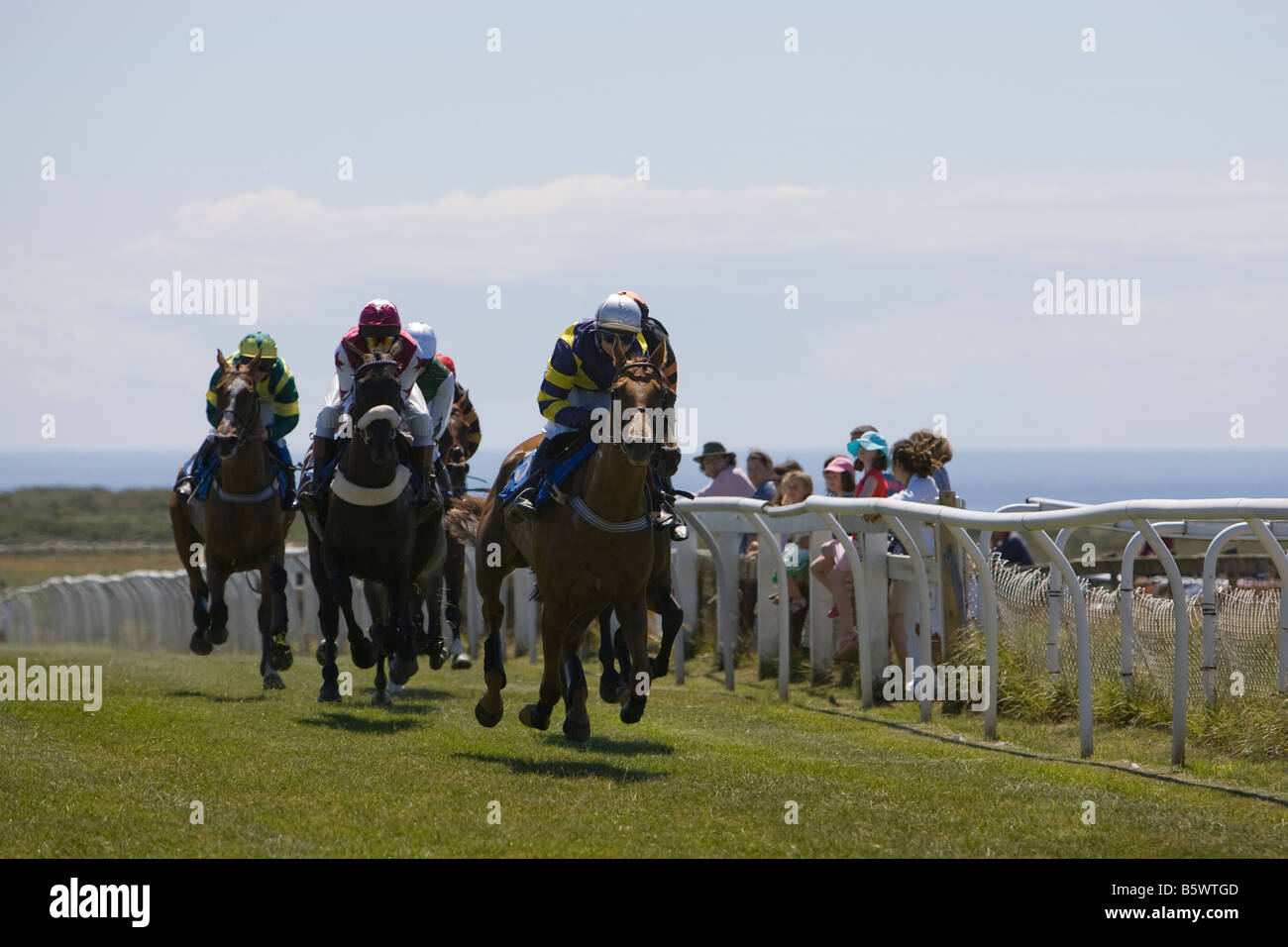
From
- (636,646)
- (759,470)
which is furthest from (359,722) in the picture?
(759,470)

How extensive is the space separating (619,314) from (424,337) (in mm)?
3006

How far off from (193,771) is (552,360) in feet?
9.04

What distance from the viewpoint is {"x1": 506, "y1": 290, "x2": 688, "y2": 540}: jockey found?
843cm

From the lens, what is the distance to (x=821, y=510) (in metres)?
11.0

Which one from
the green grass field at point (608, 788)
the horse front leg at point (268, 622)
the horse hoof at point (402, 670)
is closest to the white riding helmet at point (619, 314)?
the green grass field at point (608, 788)

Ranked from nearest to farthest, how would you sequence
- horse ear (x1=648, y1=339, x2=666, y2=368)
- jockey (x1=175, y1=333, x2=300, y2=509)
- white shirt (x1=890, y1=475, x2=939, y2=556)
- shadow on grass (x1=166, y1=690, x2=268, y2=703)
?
1. horse ear (x1=648, y1=339, x2=666, y2=368)
2. white shirt (x1=890, y1=475, x2=939, y2=556)
3. shadow on grass (x1=166, y1=690, x2=268, y2=703)
4. jockey (x1=175, y1=333, x2=300, y2=509)

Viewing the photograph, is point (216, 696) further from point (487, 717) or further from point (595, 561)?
point (595, 561)

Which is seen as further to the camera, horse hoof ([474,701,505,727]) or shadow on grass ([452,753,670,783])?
horse hoof ([474,701,505,727])

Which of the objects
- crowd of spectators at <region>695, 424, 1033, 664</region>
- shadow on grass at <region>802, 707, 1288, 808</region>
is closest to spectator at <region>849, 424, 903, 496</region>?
crowd of spectators at <region>695, 424, 1033, 664</region>

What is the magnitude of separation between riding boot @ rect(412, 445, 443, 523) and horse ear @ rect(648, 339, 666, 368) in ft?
8.25

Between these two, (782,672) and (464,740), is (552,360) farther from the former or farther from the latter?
(782,672)

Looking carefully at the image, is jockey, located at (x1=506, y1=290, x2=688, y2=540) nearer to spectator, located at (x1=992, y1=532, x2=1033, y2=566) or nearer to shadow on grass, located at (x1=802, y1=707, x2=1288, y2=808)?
shadow on grass, located at (x1=802, y1=707, x2=1288, y2=808)

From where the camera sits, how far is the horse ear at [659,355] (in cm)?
859
